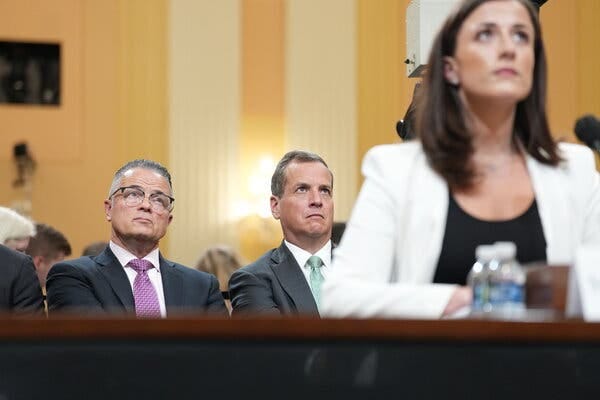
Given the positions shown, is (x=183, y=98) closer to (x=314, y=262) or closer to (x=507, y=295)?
(x=314, y=262)

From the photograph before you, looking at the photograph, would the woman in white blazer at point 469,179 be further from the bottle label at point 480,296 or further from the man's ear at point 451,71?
the bottle label at point 480,296

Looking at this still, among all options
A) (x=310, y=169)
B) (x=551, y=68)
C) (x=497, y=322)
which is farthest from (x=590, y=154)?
(x=551, y=68)

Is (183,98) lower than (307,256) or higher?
higher

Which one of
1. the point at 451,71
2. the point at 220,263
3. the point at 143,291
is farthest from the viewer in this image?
the point at 220,263

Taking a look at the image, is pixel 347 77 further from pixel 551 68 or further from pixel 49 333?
pixel 49 333

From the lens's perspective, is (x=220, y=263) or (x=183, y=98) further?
(x=183, y=98)

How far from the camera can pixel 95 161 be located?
1234 centimetres

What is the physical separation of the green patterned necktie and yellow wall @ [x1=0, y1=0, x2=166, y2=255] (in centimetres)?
765

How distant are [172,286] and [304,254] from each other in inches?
21.1

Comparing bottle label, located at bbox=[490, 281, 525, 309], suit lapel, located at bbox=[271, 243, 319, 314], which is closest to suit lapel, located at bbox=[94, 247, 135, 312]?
suit lapel, located at bbox=[271, 243, 319, 314]

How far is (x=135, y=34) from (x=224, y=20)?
937mm

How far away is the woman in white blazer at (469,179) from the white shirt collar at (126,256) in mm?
2149

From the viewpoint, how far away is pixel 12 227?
577 cm

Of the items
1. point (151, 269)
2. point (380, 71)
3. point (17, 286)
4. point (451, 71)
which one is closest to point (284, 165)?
point (151, 269)
